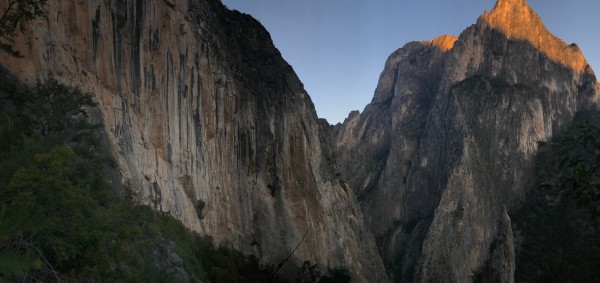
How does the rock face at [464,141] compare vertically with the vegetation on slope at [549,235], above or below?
above

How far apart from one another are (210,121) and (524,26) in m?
96.1

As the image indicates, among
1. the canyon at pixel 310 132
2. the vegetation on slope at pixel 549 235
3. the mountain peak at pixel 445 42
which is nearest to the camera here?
the canyon at pixel 310 132

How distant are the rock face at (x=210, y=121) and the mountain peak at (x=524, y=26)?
70.5 meters

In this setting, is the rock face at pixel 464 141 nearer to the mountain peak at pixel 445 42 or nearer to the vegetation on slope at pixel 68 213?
the mountain peak at pixel 445 42

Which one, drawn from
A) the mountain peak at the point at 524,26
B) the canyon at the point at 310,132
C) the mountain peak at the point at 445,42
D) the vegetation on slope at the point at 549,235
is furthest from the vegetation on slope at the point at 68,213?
the mountain peak at the point at 445,42

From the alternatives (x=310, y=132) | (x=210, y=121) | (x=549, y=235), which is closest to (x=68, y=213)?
(x=210, y=121)

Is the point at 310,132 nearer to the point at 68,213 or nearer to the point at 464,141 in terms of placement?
the point at 68,213

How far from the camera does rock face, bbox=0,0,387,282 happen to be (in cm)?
2772

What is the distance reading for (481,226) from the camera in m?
85.9

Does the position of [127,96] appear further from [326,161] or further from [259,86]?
[326,161]

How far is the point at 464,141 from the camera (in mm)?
92750

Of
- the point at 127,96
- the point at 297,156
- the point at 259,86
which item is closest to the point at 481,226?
the point at 297,156

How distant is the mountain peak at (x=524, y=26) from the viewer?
112m

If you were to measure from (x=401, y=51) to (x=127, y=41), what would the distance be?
385 feet
